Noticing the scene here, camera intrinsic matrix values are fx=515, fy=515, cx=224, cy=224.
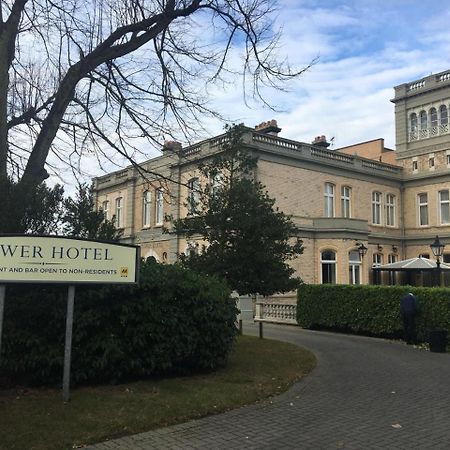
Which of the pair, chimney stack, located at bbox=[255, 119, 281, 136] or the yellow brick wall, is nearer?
the yellow brick wall

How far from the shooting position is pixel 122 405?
23.9ft

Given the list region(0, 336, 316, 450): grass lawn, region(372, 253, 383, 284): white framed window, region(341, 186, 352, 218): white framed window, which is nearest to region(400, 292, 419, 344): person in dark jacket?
region(0, 336, 316, 450): grass lawn

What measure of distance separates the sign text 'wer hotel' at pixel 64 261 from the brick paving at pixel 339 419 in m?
2.68

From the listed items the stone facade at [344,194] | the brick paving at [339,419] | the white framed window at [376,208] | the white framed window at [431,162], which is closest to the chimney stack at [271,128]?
the stone facade at [344,194]

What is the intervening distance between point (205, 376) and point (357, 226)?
25.3m

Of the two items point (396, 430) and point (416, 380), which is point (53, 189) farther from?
point (416, 380)

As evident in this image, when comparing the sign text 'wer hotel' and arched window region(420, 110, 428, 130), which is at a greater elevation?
arched window region(420, 110, 428, 130)

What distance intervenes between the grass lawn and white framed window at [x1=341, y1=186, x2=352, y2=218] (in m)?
27.3

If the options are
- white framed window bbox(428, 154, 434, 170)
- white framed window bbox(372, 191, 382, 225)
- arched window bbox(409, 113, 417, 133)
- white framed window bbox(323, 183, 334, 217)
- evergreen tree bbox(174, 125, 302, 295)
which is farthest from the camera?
arched window bbox(409, 113, 417, 133)

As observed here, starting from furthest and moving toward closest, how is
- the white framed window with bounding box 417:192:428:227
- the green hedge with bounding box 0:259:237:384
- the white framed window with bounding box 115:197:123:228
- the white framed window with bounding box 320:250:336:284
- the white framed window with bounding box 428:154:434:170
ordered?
the white framed window with bounding box 115:197:123:228, the white framed window with bounding box 417:192:428:227, the white framed window with bounding box 428:154:434:170, the white framed window with bounding box 320:250:336:284, the green hedge with bounding box 0:259:237:384

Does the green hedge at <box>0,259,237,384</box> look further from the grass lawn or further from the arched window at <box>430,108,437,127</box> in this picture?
the arched window at <box>430,108,437,127</box>

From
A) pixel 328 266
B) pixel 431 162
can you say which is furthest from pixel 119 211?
pixel 431 162

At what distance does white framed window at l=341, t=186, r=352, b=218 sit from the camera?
36.6 m

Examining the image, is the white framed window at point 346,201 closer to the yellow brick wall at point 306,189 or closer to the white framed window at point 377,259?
Result: the yellow brick wall at point 306,189
